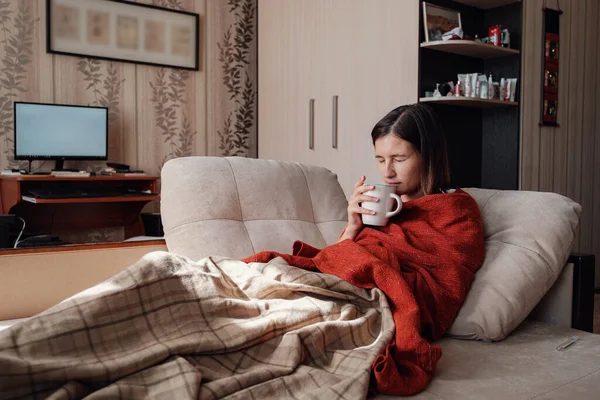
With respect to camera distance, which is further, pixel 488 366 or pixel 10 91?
pixel 10 91

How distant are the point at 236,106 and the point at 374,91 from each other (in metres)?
1.69

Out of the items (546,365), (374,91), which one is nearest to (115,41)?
(374,91)

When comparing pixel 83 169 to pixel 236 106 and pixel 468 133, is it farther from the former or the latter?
pixel 468 133

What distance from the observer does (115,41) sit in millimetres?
4102

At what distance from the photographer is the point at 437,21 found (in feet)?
10.3

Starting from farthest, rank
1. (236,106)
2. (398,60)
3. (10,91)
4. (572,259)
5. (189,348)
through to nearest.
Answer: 1. (236,106)
2. (10,91)
3. (398,60)
4. (572,259)
5. (189,348)

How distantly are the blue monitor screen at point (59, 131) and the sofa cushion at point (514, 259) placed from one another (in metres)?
2.99

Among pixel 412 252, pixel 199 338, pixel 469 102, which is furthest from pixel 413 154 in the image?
pixel 469 102

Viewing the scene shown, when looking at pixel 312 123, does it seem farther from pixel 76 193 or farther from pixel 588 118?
pixel 588 118

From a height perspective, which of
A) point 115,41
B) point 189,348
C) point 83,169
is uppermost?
point 115,41

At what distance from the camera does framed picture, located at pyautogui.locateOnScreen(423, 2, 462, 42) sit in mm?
3080

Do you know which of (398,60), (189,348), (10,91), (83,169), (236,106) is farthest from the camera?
(236,106)

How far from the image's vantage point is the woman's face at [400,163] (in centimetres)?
156

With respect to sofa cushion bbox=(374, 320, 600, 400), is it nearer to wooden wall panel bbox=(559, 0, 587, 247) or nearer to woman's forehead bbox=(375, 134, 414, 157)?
woman's forehead bbox=(375, 134, 414, 157)
